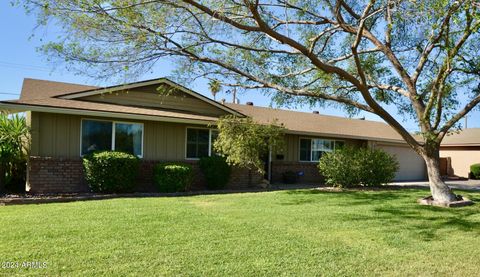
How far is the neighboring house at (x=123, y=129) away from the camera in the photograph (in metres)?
12.8

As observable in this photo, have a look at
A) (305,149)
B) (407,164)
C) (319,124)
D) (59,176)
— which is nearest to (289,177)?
(305,149)

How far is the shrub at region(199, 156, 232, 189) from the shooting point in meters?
15.2

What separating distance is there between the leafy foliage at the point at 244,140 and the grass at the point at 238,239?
375cm

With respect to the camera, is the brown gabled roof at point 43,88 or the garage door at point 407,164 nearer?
the brown gabled roof at point 43,88

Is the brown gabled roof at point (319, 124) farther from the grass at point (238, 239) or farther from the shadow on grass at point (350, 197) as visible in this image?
the grass at point (238, 239)

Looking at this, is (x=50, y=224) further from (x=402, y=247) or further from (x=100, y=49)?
(x=402, y=247)

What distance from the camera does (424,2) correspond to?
9664 millimetres

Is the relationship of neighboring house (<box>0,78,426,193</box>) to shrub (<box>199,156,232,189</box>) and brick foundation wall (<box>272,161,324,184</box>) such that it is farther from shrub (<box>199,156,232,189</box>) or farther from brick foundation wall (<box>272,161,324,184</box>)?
shrub (<box>199,156,232,189</box>)

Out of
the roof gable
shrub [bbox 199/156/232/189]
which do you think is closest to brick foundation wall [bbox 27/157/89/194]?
the roof gable

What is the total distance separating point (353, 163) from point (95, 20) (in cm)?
1126

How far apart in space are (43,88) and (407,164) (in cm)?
2095

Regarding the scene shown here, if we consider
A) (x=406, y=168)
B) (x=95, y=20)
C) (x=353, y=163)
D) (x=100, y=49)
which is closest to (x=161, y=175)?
(x=100, y=49)

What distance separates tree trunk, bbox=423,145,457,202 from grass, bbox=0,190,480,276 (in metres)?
0.85

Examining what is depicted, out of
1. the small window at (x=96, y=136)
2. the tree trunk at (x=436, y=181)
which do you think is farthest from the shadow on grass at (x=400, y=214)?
the small window at (x=96, y=136)
